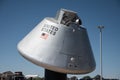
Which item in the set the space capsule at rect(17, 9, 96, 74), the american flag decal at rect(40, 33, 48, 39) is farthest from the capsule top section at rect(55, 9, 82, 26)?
the american flag decal at rect(40, 33, 48, 39)

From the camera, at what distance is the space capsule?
26.2 ft

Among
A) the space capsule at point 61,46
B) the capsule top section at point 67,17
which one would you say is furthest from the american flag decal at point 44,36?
the capsule top section at point 67,17

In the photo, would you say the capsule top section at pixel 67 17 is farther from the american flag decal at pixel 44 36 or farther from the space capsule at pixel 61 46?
the american flag decal at pixel 44 36

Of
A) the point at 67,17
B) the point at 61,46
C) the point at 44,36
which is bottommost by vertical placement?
the point at 61,46

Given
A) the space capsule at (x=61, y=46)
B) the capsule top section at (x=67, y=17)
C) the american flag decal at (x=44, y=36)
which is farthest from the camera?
the capsule top section at (x=67, y=17)

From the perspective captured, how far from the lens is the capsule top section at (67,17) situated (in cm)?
859

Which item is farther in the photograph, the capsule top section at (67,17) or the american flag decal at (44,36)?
the capsule top section at (67,17)

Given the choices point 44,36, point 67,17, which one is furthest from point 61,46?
point 67,17

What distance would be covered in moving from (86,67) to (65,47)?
3.20 feet

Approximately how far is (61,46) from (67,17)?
112cm

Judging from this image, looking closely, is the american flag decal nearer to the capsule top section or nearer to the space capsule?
the space capsule

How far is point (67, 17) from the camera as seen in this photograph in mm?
8672

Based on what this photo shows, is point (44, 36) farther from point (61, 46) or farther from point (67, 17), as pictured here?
point (67, 17)

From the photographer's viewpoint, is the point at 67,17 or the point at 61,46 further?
the point at 67,17
